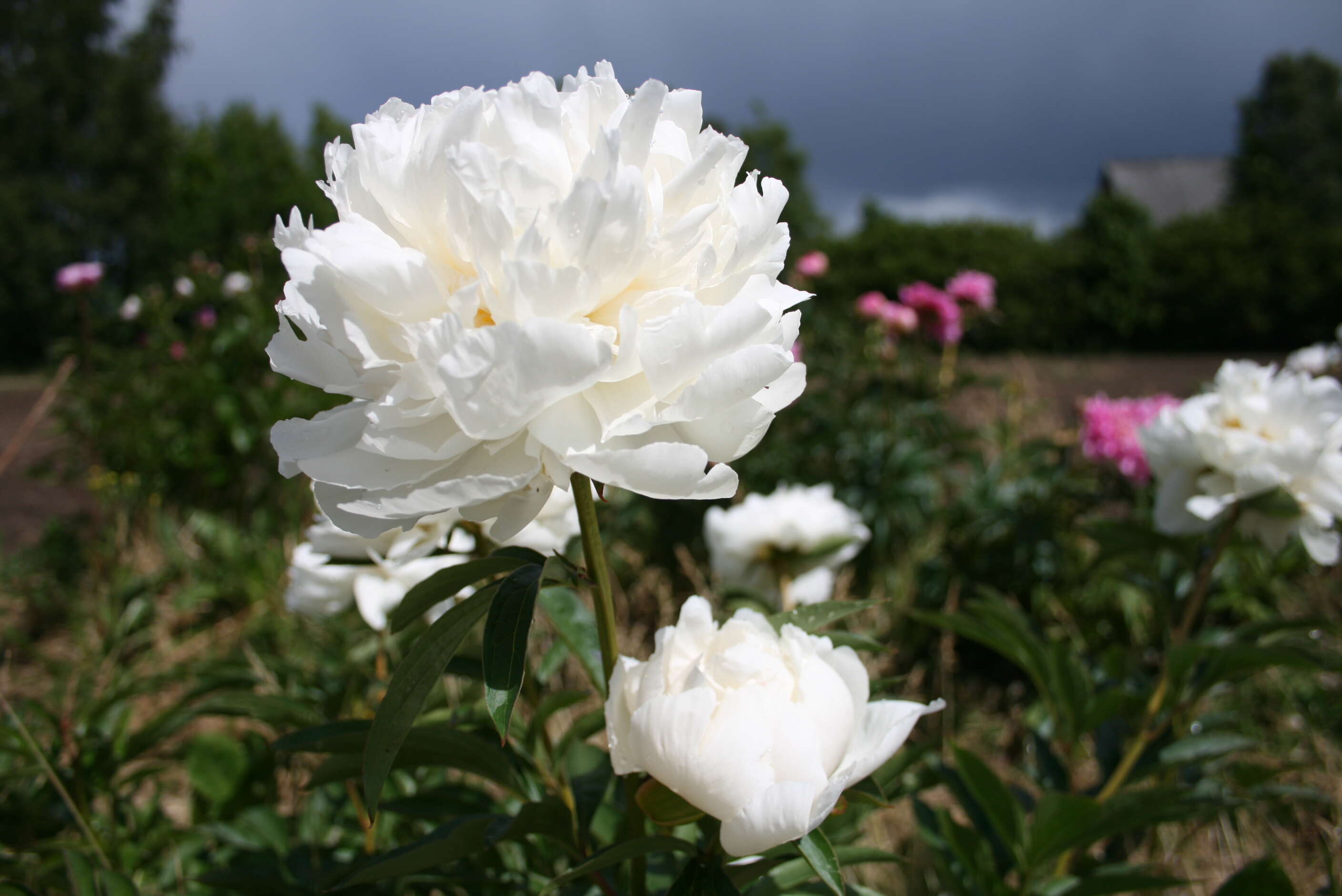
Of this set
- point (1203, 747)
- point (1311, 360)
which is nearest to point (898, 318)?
point (1311, 360)

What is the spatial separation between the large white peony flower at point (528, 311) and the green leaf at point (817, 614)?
0.21 meters

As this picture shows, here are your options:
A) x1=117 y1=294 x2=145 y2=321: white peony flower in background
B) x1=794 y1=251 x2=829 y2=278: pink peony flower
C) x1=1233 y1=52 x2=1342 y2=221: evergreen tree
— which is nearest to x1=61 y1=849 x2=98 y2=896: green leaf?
x1=794 y1=251 x2=829 y2=278: pink peony flower

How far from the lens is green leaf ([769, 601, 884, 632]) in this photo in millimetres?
673

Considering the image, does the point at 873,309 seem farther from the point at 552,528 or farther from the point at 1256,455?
the point at 552,528

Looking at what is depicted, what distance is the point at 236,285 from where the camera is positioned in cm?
398

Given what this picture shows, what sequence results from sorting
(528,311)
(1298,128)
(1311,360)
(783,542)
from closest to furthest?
(528,311)
(783,542)
(1311,360)
(1298,128)

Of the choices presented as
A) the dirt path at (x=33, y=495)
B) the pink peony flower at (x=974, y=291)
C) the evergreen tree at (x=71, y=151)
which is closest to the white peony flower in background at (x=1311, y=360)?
the pink peony flower at (x=974, y=291)

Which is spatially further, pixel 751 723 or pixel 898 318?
pixel 898 318

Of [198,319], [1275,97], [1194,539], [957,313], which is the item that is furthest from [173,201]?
[1275,97]

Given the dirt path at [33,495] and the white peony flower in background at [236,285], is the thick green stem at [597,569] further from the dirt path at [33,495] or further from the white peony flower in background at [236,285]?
the dirt path at [33,495]

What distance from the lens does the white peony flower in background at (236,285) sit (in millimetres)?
3990

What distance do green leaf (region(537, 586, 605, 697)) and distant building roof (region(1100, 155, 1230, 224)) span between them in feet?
114

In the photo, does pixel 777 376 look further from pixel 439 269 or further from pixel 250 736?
pixel 250 736

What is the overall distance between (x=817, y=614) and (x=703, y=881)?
0.22 metres
